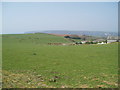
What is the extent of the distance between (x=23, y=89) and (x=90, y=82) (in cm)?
366

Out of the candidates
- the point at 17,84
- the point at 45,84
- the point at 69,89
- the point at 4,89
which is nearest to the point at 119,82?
the point at 69,89

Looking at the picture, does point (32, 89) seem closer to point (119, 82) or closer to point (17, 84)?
point (17, 84)

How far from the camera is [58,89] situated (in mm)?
6855

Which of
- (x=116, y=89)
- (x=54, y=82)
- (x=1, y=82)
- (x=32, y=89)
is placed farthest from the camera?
(x=54, y=82)

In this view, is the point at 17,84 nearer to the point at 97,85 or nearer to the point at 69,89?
the point at 69,89

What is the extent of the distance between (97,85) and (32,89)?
3.32m

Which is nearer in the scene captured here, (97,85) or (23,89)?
(23,89)

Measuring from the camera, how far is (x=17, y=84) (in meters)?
7.59

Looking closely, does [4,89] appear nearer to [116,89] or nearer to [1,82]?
[1,82]

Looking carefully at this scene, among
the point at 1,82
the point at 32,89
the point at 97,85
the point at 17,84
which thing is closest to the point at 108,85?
the point at 97,85

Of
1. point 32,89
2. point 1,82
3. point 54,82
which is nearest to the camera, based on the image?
point 32,89

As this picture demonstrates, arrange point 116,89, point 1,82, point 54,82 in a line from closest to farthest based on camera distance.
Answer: point 116,89 < point 1,82 < point 54,82

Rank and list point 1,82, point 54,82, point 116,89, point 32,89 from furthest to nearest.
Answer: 1. point 54,82
2. point 1,82
3. point 116,89
4. point 32,89

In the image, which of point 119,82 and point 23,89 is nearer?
point 23,89
